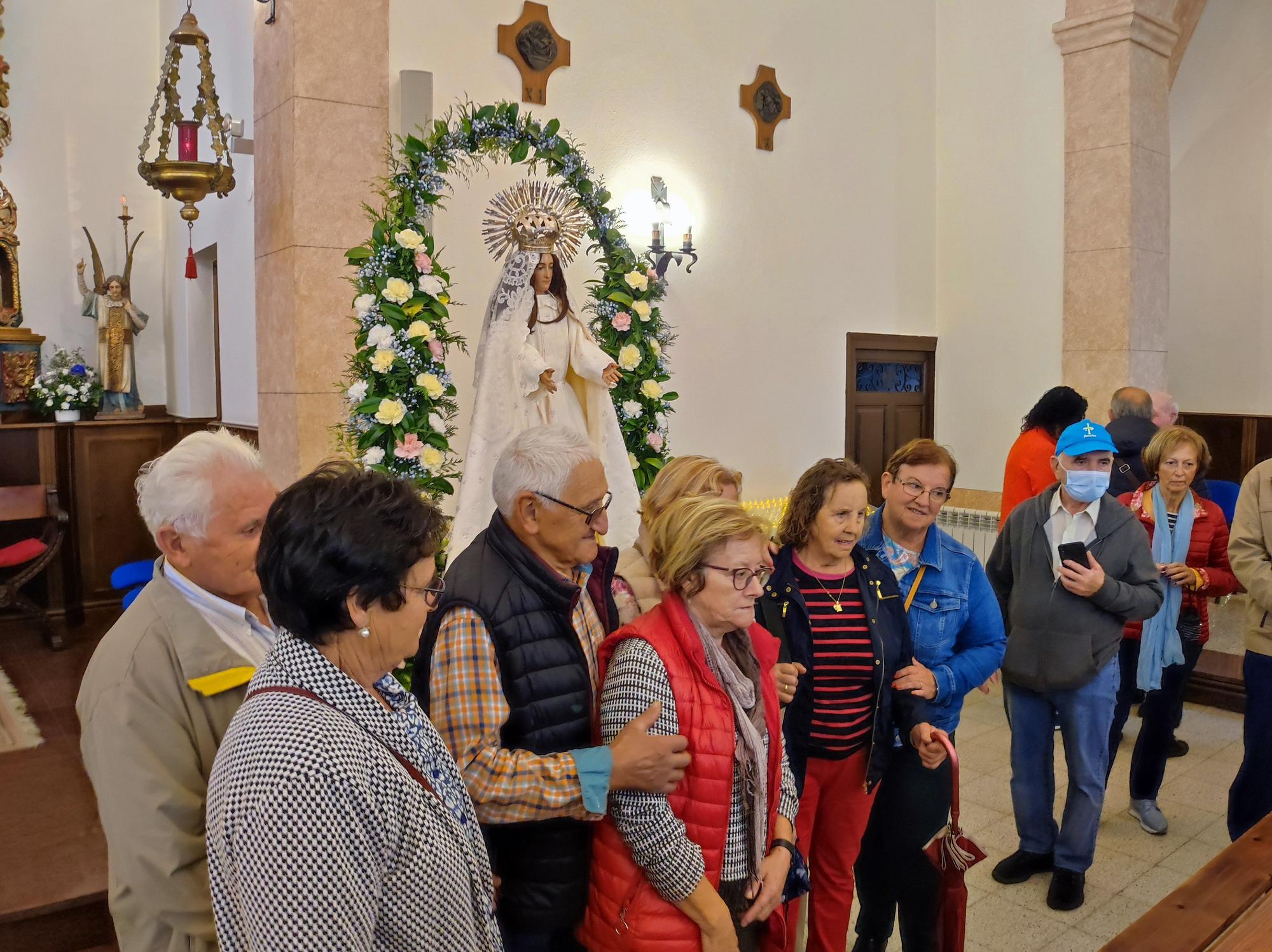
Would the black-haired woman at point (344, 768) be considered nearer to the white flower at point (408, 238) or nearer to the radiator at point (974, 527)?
the white flower at point (408, 238)

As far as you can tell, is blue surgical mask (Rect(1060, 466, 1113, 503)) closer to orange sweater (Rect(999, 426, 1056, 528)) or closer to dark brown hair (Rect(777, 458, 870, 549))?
dark brown hair (Rect(777, 458, 870, 549))

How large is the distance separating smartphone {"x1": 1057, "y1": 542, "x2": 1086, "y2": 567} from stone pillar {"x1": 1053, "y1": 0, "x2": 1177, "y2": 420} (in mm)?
4204

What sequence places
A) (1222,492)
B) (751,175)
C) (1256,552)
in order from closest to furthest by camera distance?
(1256,552) → (1222,492) → (751,175)

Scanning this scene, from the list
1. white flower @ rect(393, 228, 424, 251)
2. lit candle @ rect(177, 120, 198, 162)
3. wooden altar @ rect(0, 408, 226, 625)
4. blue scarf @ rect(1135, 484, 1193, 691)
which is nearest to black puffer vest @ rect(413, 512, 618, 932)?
white flower @ rect(393, 228, 424, 251)

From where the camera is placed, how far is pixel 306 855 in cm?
116

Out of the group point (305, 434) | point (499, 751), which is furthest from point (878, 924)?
point (305, 434)

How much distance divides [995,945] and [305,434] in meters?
3.49

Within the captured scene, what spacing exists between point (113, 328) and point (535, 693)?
669 centimetres

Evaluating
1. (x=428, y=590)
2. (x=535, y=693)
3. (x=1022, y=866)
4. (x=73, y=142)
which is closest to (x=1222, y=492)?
(x=1022, y=866)

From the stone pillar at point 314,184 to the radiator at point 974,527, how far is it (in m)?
4.64

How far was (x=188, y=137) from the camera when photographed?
5.31 m

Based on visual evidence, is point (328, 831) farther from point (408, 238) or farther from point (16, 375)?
point (16, 375)

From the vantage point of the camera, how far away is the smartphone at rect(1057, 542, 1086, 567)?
3260mm

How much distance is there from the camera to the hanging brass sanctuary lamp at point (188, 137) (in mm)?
5160
